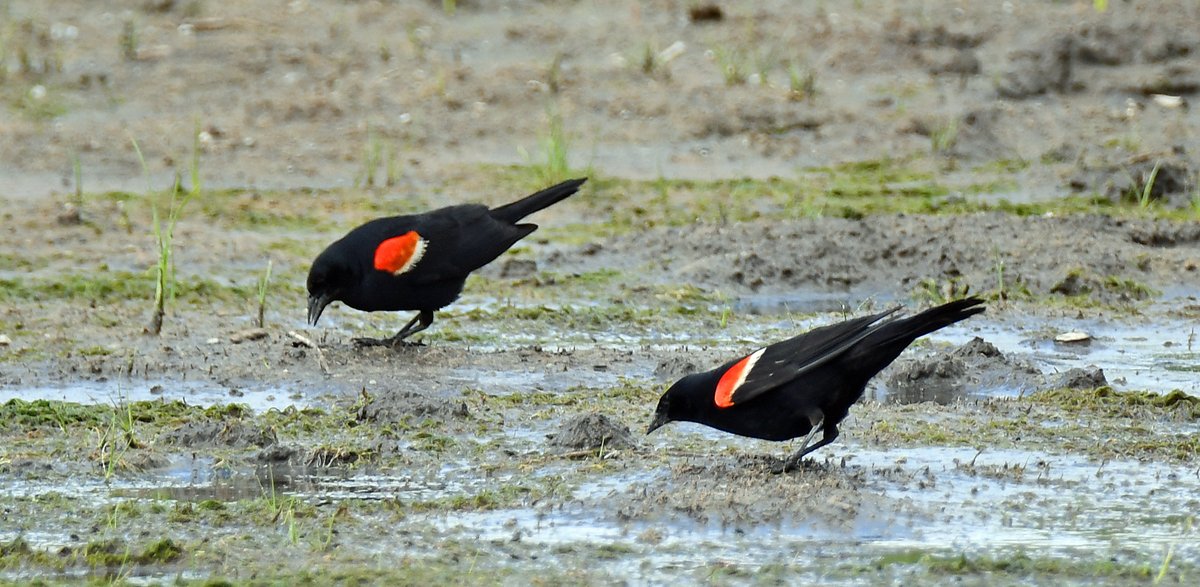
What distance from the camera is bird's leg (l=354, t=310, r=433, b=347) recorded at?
8016 millimetres

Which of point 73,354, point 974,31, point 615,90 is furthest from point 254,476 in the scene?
point 974,31

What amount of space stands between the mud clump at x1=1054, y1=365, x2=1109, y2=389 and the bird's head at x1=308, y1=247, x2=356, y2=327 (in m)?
3.23

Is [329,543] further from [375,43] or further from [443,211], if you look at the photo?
[375,43]

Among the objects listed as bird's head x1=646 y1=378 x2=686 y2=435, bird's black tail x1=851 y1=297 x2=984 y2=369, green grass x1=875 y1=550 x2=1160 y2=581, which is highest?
bird's black tail x1=851 y1=297 x2=984 y2=369

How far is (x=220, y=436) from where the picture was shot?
6.39m

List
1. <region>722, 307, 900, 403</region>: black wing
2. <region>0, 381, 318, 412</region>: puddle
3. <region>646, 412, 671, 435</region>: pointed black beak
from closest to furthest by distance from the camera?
<region>722, 307, 900, 403</region>: black wing < <region>646, 412, 671, 435</region>: pointed black beak < <region>0, 381, 318, 412</region>: puddle

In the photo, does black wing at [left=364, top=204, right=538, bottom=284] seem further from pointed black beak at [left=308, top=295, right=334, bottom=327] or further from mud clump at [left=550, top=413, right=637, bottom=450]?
mud clump at [left=550, top=413, right=637, bottom=450]

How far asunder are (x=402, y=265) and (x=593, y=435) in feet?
6.82

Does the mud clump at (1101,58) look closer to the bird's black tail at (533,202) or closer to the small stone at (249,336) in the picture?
the bird's black tail at (533,202)

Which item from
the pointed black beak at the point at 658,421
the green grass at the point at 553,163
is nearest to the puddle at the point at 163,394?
the pointed black beak at the point at 658,421

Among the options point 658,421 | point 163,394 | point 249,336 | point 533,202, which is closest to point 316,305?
point 249,336

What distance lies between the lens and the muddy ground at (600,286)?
5387 mm

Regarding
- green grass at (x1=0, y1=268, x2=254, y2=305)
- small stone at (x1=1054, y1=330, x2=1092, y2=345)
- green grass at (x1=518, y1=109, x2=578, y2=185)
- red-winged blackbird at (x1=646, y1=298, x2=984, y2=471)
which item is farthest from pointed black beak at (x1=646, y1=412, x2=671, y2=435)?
green grass at (x1=518, y1=109, x2=578, y2=185)

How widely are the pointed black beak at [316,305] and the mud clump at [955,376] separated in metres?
2.63
